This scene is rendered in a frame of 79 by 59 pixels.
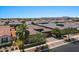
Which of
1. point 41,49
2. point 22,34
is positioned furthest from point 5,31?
point 41,49

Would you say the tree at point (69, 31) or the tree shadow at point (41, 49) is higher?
the tree at point (69, 31)

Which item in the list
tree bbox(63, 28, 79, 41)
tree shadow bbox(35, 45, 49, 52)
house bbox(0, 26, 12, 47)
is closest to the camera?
house bbox(0, 26, 12, 47)

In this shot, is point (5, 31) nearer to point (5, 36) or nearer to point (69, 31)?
point (5, 36)

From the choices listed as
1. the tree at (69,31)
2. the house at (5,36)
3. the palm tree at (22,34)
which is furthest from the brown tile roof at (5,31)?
the tree at (69,31)

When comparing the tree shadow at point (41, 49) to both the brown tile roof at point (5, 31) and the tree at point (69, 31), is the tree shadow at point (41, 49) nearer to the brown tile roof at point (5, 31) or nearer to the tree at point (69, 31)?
Answer: the tree at point (69, 31)

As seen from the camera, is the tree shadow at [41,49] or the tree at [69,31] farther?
the tree at [69,31]

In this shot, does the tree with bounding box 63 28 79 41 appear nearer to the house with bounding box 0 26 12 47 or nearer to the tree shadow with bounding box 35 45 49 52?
the tree shadow with bounding box 35 45 49 52

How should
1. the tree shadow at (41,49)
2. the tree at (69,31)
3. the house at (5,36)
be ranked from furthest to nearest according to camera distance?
the tree at (69,31), the tree shadow at (41,49), the house at (5,36)

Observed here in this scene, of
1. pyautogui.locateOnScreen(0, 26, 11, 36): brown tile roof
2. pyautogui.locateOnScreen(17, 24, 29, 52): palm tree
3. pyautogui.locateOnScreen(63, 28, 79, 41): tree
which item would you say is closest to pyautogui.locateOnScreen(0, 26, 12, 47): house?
pyautogui.locateOnScreen(0, 26, 11, 36): brown tile roof

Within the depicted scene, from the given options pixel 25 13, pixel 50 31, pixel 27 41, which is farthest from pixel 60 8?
pixel 27 41

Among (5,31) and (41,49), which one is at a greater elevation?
(5,31)

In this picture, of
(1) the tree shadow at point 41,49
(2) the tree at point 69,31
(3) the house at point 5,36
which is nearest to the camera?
(3) the house at point 5,36

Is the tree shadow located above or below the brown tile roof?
below
